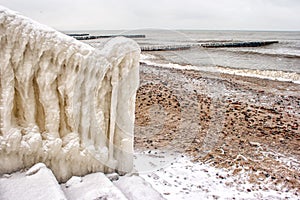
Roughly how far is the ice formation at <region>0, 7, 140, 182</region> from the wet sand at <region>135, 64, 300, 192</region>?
3.02m

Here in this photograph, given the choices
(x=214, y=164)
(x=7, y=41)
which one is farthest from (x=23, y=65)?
(x=214, y=164)

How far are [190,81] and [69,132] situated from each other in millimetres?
13996

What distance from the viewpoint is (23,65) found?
3.39 metres

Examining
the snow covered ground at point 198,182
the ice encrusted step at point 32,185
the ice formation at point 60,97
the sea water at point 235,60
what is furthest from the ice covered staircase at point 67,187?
the sea water at point 235,60

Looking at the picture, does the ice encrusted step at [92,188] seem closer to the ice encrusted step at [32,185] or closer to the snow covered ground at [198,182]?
the ice encrusted step at [32,185]

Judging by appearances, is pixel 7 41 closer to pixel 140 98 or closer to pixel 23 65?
pixel 23 65

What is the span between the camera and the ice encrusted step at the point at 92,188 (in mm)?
3346

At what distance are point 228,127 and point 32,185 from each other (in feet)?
21.9

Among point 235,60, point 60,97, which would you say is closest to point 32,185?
point 60,97

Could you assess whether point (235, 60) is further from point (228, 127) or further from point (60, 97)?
point (60, 97)

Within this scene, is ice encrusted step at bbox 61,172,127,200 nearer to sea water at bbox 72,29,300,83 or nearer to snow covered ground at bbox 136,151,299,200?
snow covered ground at bbox 136,151,299,200

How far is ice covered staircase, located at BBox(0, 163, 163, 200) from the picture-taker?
10.2 ft

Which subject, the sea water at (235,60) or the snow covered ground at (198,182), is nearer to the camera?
the snow covered ground at (198,182)

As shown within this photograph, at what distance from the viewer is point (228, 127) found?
8.98 metres
